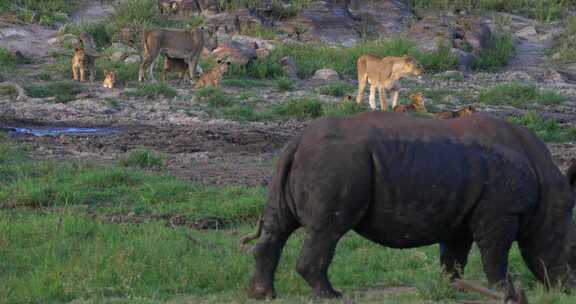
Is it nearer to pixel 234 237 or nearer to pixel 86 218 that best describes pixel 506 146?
pixel 234 237

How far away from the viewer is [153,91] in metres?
19.3

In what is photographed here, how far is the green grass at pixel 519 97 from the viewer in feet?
65.6

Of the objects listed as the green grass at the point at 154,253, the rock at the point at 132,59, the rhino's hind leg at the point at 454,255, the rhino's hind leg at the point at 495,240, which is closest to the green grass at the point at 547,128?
the green grass at the point at 154,253

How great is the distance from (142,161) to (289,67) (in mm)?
9285

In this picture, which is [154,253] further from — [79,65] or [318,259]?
[79,65]

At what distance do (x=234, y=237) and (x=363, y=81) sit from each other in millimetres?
10800

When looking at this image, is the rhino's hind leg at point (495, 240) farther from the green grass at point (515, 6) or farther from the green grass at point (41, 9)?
the green grass at point (515, 6)

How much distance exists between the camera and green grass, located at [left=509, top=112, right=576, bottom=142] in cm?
1631

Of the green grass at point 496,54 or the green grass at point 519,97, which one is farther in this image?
the green grass at point 496,54

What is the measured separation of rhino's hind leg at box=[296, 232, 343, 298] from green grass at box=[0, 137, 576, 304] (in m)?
0.16

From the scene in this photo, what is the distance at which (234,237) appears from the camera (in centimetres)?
1020

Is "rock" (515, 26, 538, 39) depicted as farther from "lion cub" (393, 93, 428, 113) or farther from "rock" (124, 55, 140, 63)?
"lion cub" (393, 93, 428, 113)

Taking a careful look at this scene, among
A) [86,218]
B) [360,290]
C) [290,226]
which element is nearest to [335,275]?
[360,290]

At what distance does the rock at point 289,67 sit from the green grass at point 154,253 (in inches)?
396
